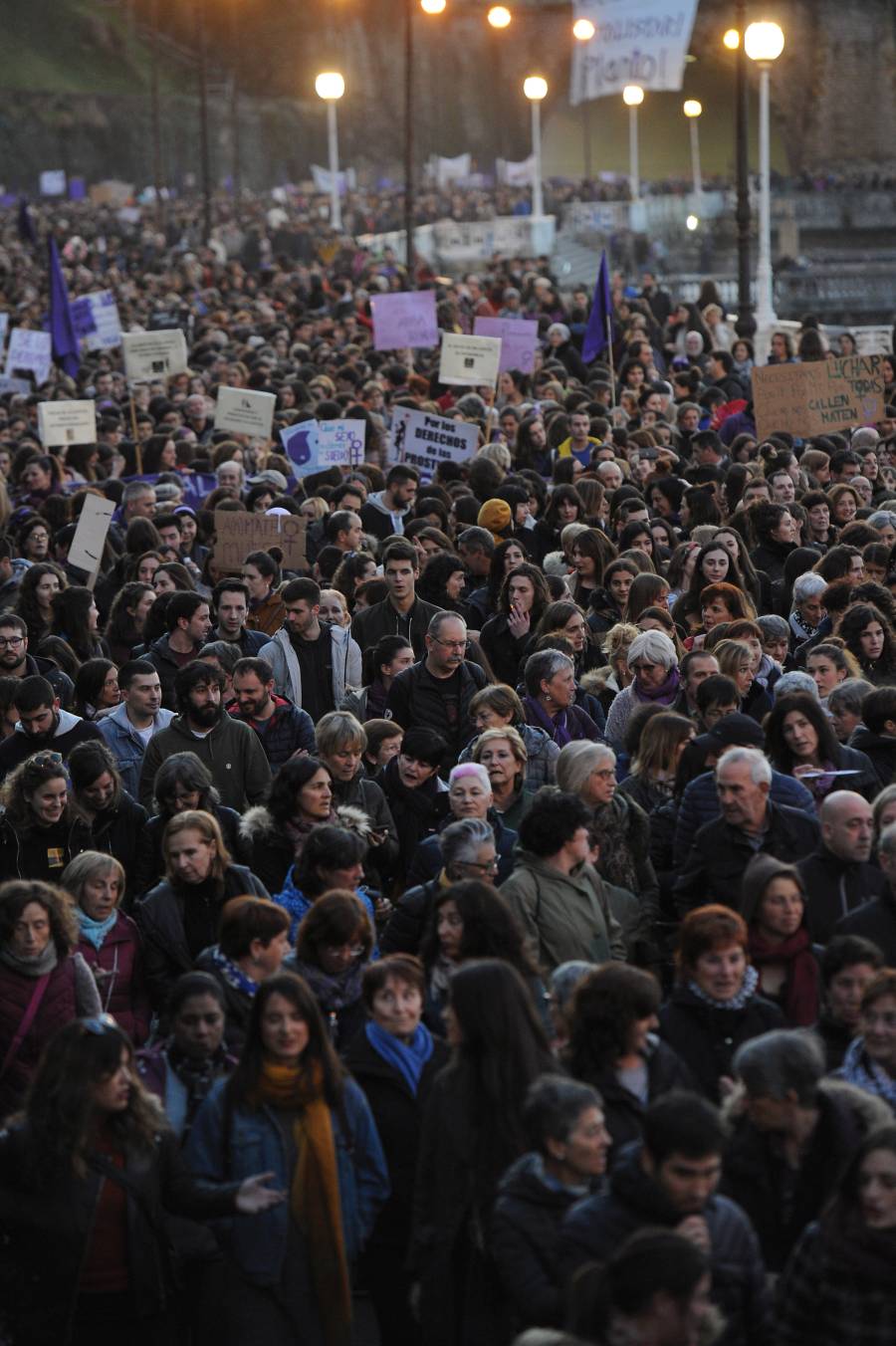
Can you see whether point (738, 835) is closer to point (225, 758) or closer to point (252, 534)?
point (225, 758)

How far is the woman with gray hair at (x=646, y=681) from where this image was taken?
9320 mm

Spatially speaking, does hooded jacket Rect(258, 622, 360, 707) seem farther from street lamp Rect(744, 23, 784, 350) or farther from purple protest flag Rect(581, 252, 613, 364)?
street lamp Rect(744, 23, 784, 350)

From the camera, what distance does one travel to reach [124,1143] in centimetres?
575

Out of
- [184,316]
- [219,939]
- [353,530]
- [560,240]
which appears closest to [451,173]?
[560,240]

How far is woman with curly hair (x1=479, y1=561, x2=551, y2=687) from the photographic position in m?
10.8

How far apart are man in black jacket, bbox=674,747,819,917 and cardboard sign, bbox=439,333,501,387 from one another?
11197mm

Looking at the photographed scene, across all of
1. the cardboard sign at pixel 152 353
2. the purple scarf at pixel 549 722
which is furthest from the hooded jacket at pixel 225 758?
the cardboard sign at pixel 152 353

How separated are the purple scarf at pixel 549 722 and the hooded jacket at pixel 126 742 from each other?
1.43 m

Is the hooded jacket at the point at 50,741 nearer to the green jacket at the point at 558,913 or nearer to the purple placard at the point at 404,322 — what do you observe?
the green jacket at the point at 558,913

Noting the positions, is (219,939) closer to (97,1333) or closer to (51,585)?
(97,1333)

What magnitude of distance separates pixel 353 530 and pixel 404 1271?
7.10m

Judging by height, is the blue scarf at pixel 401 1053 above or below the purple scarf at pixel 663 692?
below

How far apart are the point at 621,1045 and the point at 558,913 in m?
1.29

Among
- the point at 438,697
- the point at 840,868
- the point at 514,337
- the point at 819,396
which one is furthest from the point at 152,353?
the point at 840,868
